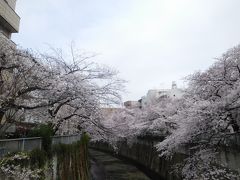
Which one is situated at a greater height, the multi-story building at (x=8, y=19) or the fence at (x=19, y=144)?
the multi-story building at (x=8, y=19)

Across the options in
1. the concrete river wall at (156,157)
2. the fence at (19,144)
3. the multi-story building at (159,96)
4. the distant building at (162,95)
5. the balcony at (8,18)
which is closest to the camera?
the fence at (19,144)

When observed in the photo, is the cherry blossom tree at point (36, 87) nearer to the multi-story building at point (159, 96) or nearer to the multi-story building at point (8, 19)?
the multi-story building at point (8, 19)

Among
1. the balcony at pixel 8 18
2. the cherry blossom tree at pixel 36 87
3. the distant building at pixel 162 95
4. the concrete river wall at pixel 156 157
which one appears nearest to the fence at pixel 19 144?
the cherry blossom tree at pixel 36 87

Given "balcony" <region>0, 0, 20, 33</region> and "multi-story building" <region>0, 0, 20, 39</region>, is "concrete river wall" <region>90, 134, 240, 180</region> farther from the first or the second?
"balcony" <region>0, 0, 20, 33</region>

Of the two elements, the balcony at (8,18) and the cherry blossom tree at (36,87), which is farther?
the balcony at (8,18)

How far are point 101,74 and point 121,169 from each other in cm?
2095

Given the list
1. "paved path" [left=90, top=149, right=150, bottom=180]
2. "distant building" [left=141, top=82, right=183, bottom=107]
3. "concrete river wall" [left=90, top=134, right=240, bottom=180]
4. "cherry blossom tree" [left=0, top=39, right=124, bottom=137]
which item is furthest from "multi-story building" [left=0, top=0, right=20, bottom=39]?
"distant building" [left=141, top=82, right=183, bottom=107]

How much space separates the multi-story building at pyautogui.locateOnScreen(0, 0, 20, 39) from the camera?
17.7 metres

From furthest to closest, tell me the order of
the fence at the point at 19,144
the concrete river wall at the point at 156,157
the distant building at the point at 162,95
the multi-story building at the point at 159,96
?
1. the distant building at the point at 162,95
2. the multi-story building at the point at 159,96
3. the concrete river wall at the point at 156,157
4. the fence at the point at 19,144

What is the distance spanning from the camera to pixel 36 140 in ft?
37.0

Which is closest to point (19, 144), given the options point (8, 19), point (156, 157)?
point (8, 19)

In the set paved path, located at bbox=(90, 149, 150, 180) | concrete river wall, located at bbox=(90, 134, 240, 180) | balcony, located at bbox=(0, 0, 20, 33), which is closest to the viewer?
concrete river wall, located at bbox=(90, 134, 240, 180)

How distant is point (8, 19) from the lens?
18703mm

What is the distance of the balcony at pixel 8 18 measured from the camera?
17656mm
